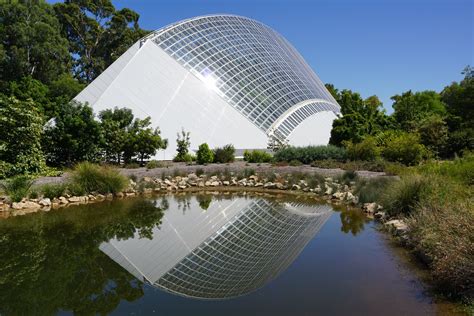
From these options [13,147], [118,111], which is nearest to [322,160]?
[118,111]

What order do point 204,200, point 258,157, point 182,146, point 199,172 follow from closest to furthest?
point 204,200
point 199,172
point 182,146
point 258,157

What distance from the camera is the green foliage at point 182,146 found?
25.2 meters

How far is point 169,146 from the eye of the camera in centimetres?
2538

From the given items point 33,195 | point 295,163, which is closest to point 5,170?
point 33,195

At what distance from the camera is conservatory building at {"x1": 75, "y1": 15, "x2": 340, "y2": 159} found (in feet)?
84.2

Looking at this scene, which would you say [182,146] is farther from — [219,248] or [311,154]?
[219,248]

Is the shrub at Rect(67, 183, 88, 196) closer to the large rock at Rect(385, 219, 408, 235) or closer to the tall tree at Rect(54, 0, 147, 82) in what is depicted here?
the large rock at Rect(385, 219, 408, 235)

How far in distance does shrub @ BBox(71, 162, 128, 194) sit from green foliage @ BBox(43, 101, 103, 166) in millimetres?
5770

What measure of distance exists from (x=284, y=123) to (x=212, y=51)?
7.97 m

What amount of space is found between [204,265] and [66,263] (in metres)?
2.78

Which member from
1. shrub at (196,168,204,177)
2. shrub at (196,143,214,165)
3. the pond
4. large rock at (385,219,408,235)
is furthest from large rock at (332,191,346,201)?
shrub at (196,143,214,165)

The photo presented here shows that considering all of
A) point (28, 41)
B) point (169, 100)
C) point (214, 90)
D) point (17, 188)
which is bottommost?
point (17, 188)

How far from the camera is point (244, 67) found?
30828mm

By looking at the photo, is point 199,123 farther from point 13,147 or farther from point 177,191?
point 13,147
